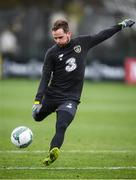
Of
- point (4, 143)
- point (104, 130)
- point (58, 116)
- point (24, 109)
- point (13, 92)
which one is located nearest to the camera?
point (58, 116)

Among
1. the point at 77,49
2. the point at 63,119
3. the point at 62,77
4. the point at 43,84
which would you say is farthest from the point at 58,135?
the point at 77,49

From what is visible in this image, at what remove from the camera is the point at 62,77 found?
11672 mm

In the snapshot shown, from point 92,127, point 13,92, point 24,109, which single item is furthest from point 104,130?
point 13,92

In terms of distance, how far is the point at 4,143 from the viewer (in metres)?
14.6

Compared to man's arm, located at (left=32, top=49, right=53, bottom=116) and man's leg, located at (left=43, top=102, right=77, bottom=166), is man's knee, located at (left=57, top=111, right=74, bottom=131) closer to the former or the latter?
man's leg, located at (left=43, top=102, right=77, bottom=166)

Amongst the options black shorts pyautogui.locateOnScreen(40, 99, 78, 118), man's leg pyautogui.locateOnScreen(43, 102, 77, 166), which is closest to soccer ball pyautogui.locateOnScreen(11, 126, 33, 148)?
black shorts pyautogui.locateOnScreen(40, 99, 78, 118)

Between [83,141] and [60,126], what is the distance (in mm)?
3935

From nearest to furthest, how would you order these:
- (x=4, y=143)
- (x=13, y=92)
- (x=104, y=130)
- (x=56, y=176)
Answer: (x=56, y=176) → (x=4, y=143) → (x=104, y=130) → (x=13, y=92)

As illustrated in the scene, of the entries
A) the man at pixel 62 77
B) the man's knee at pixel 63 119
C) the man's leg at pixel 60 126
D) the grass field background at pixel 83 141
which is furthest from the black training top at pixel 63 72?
the grass field background at pixel 83 141

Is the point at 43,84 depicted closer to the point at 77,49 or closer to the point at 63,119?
the point at 63,119

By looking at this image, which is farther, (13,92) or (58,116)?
(13,92)

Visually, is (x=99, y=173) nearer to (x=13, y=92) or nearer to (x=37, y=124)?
(x=37, y=124)

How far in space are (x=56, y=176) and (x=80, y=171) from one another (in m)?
0.62

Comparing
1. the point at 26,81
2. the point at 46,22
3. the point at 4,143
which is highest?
the point at 4,143
